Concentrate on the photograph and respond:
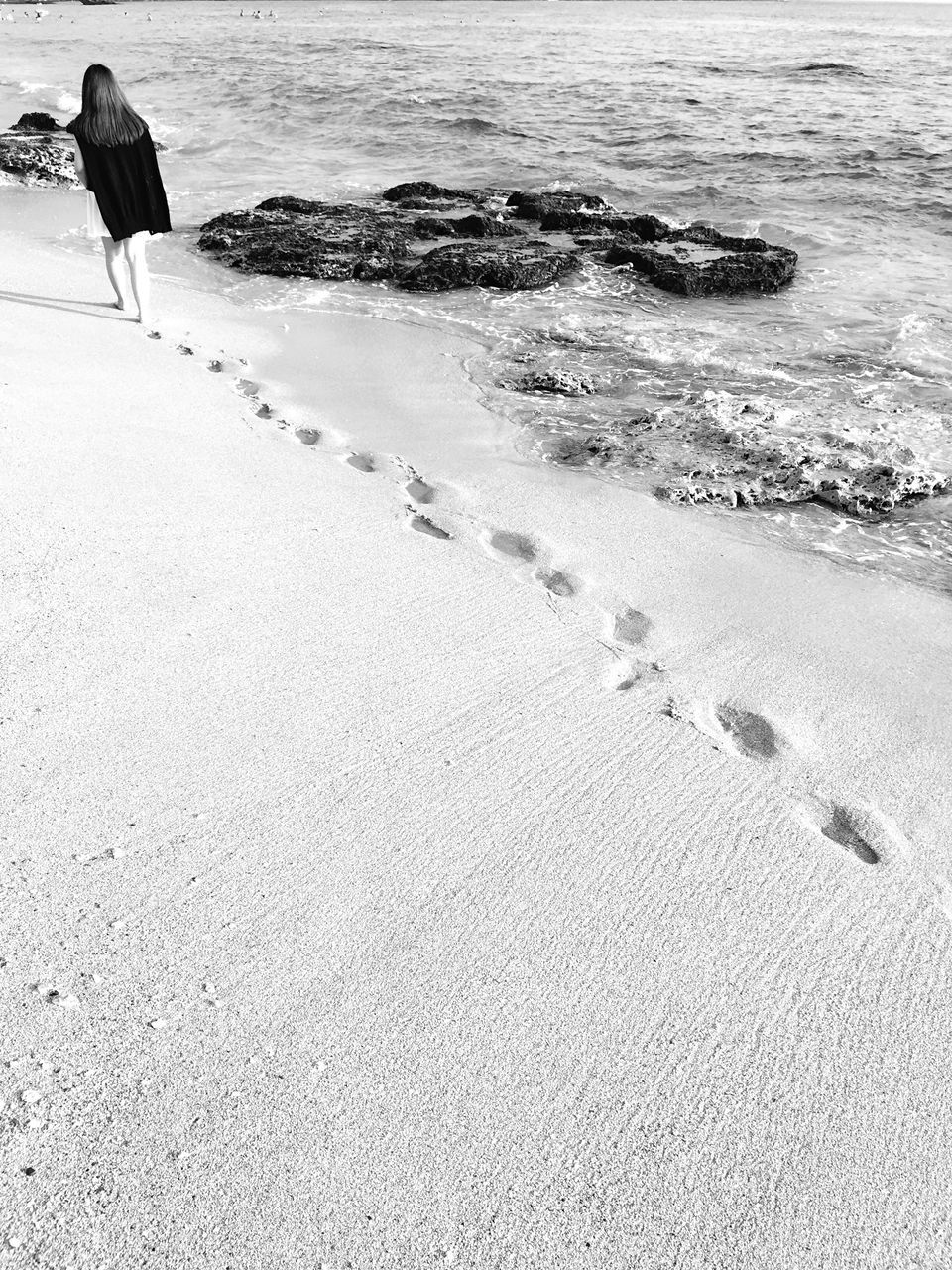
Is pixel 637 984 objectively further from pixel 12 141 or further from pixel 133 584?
pixel 12 141

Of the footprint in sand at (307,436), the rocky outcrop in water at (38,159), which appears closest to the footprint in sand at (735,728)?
the footprint in sand at (307,436)

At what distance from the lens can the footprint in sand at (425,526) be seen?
12.7 ft

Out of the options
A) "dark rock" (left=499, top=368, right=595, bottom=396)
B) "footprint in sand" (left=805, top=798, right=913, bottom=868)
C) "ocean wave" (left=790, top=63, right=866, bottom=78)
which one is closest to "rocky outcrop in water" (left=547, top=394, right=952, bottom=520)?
"dark rock" (left=499, top=368, right=595, bottom=396)

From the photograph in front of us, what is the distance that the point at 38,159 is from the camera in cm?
1104

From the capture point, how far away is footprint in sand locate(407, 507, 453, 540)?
3.88m

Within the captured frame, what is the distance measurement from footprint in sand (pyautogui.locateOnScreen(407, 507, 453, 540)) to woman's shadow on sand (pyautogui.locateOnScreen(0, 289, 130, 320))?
126 inches

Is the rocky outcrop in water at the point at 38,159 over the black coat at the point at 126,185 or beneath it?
beneath

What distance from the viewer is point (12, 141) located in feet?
40.3

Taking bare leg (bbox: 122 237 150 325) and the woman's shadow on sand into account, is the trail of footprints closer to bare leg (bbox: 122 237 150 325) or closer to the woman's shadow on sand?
bare leg (bbox: 122 237 150 325)

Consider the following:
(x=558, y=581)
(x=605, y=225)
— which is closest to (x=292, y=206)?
(x=605, y=225)

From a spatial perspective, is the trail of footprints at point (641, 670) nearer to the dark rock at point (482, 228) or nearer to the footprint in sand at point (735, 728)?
the footprint in sand at point (735, 728)

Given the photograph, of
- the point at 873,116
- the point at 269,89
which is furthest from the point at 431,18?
the point at 873,116

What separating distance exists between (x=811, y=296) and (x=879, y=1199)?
7.85m

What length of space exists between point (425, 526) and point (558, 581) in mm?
681
